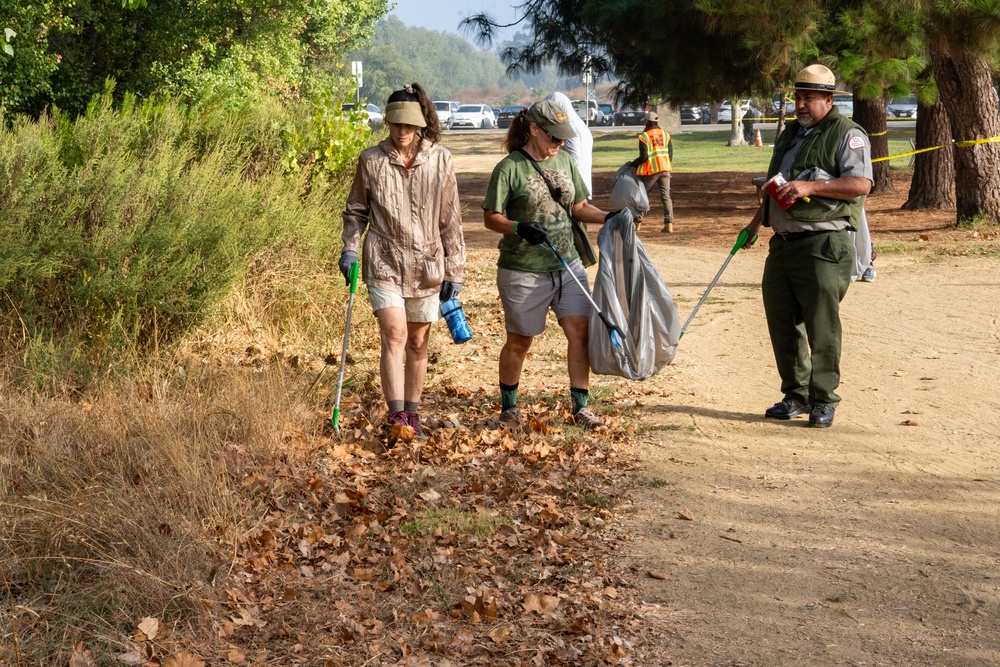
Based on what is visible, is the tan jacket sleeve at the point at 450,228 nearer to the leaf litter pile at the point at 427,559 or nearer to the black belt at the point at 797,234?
the leaf litter pile at the point at 427,559

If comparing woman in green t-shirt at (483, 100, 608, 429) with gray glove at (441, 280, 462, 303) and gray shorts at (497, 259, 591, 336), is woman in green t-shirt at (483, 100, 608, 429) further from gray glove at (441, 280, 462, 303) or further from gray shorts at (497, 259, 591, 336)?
gray glove at (441, 280, 462, 303)

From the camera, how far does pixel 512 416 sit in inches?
272

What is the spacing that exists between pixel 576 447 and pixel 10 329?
369 centimetres

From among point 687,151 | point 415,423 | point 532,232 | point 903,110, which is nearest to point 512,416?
point 415,423

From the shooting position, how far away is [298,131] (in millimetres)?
11562

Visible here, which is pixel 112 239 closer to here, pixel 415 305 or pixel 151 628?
pixel 415 305

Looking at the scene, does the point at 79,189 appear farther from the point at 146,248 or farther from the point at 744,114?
the point at 744,114

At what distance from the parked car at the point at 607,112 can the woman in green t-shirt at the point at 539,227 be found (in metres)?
56.4

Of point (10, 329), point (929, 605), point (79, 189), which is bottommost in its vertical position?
point (929, 605)

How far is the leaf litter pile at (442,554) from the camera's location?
4184 mm

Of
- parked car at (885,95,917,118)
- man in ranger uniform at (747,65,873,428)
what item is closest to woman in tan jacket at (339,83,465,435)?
man in ranger uniform at (747,65,873,428)

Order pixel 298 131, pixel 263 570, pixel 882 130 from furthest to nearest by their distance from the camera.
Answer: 1. pixel 882 130
2. pixel 298 131
3. pixel 263 570

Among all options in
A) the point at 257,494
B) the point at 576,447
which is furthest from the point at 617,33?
the point at 257,494

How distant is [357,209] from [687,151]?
33680 mm
